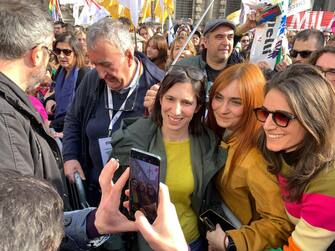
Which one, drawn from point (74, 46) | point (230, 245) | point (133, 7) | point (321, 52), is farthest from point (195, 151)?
point (74, 46)

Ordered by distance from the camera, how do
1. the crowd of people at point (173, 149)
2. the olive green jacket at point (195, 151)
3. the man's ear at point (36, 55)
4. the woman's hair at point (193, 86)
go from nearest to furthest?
1. the crowd of people at point (173, 149)
2. the man's ear at point (36, 55)
3. the olive green jacket at point (195, 151)
4. the woman's hair at point (193, 86)

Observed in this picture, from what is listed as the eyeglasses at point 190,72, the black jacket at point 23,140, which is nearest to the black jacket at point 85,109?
the eyeglasses at point 190,72

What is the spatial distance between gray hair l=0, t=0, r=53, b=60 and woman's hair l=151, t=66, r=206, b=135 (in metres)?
0.76

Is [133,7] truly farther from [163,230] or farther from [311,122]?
[163,230]

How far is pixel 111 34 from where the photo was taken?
242 centimetres

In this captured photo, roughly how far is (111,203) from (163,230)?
11.7 inches

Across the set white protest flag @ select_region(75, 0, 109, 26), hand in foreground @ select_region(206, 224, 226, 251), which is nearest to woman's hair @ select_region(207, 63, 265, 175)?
hand in foreground @ select_region(206, 224, 226, 251)

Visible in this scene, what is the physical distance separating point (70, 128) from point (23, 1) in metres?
1.32

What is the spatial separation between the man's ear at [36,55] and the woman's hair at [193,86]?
75 cm

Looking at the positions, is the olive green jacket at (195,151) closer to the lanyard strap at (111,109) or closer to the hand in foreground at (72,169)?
the lanyard strap at (111,109)

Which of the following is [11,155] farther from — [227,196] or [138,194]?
[227,196]

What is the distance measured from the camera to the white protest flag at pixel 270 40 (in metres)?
3.45

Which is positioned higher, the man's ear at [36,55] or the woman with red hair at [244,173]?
the man's ear at [36,55]

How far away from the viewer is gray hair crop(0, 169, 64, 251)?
76 centimetres
